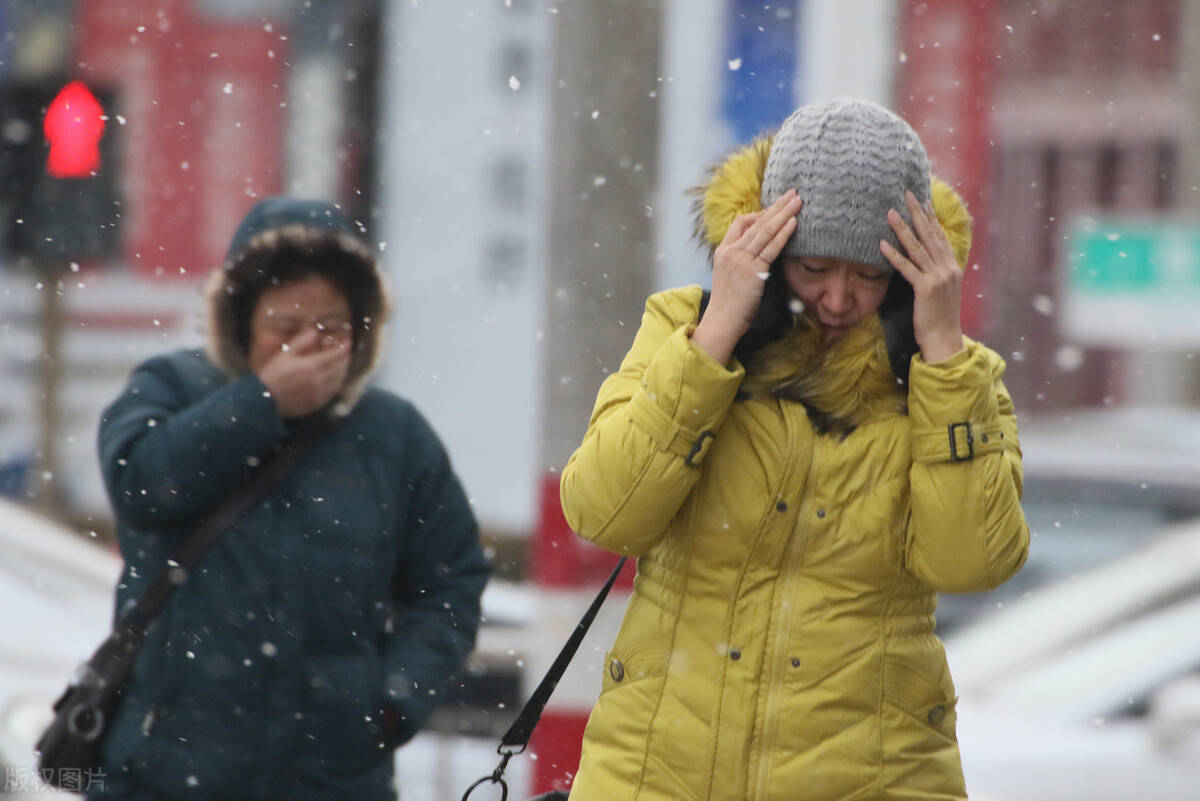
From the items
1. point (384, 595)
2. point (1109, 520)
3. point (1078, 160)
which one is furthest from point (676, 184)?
point (1078, 160)

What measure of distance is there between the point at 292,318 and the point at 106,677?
0.72m

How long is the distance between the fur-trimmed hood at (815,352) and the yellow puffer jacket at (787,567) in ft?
0.11

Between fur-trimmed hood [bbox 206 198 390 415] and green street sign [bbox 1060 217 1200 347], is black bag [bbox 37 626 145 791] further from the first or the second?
green street sign [bbox 1060 217 1200 347]

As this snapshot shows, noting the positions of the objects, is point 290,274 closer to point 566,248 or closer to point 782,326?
point 782,326

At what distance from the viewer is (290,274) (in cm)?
281

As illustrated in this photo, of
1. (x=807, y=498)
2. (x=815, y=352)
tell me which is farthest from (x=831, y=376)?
(x=807, y=498)

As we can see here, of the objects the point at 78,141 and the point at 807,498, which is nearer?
the point at 807,498

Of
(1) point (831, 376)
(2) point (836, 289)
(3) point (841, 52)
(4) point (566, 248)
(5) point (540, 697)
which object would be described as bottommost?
(5) point (540, 697)

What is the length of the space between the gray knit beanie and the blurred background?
3.81 feet

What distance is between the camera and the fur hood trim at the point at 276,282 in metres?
2.79

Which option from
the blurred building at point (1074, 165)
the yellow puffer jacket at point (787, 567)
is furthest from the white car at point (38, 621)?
the blurred building at point (1074, 165)

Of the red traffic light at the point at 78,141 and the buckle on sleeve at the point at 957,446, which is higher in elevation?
the red traffic light at the point at 78,141

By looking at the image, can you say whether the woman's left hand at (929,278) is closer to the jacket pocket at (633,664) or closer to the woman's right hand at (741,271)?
the woman's right hand at (741,271)

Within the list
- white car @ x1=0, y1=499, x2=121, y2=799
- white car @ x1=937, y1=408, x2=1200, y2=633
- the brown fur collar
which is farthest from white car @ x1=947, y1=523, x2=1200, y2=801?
white car @ x1=0, y1=499, x2=121, y2=799
